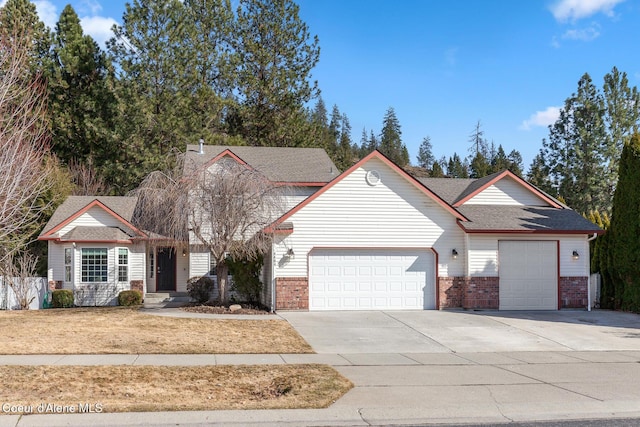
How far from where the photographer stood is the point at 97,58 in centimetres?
4206

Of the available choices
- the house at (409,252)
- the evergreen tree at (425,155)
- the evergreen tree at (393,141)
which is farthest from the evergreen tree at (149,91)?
the evergreen tree at (425,155)

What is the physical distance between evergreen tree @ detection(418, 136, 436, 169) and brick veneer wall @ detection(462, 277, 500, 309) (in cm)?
11780

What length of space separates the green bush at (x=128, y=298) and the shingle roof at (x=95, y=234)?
226 cm

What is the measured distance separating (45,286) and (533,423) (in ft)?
75.6

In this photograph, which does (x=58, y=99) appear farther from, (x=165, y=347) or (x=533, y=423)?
(x=533, y=423)

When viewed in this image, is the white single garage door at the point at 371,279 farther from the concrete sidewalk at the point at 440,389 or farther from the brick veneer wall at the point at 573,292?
the concrete sidewalk at the point at 440,389

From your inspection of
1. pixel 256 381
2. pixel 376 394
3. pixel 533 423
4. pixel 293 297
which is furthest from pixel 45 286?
pixel 533 423

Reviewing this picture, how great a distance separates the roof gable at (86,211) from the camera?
2664 cm

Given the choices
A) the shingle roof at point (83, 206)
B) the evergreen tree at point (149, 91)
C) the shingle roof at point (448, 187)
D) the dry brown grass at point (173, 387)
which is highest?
the evergreen tree at point (149, 91)

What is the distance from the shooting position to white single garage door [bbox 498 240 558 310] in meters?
22.3

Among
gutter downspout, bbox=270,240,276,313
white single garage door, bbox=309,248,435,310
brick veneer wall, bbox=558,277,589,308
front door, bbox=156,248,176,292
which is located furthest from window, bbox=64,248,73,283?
brick veneer wall, bbox=558,277,589,308

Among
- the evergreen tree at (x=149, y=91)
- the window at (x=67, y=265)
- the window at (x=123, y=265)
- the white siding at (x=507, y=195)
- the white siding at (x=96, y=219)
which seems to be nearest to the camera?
the white siding at (x=507, y=195)

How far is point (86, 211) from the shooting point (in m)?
27.1

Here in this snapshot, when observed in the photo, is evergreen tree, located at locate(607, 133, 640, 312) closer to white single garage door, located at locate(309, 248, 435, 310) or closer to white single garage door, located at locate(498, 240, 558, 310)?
white single garage door, located at locate(498, 240, 558, 310)
